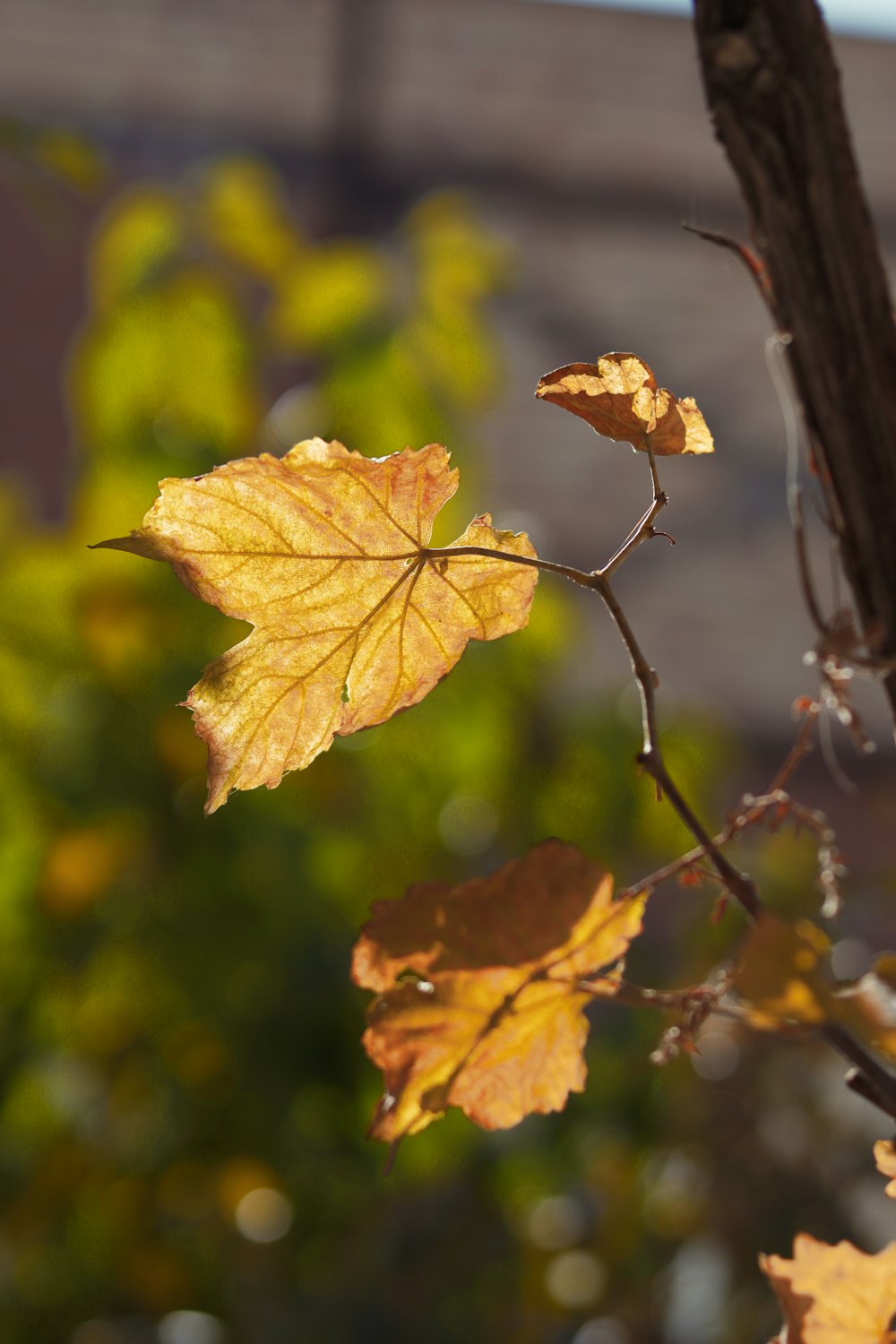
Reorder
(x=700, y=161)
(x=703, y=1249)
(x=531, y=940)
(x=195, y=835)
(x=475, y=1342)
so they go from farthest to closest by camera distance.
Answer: (x=700, y=161)
(x=703, y=1249)
(x=195, y=835)
(x=475, y=1342)
(x=531, y=940)

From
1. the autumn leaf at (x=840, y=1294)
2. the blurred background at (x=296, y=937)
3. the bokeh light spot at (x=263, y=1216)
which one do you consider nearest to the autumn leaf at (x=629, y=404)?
the autumn leaf at (x=840, y=1294)

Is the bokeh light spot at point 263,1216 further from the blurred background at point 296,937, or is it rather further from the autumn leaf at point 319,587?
the autumn leaf at point 319,587

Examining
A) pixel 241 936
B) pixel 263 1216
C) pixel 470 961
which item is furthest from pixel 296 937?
pixel 470 961

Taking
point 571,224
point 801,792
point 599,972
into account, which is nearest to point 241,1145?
point 599,972

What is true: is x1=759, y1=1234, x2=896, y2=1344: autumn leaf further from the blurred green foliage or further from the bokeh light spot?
the bokeh light spot

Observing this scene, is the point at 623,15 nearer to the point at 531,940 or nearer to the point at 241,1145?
the point at 241,1145

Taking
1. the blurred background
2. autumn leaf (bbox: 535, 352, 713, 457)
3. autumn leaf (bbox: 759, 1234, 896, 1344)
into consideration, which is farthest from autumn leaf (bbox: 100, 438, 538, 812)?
the blurred background
